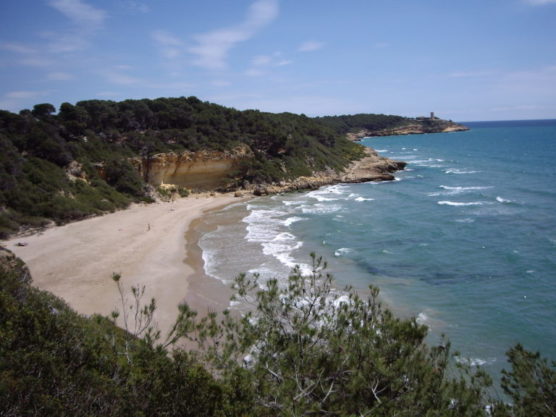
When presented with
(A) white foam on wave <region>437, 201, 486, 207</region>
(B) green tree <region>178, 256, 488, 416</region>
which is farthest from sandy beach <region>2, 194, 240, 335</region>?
Result: (A) white foam on wave <region>437, 201, 486, 207</region>

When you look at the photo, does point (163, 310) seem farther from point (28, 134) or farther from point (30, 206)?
point (28, 134)

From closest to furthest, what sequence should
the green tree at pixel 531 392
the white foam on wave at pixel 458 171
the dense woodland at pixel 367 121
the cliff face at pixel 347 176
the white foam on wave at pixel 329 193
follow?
the green tree at pixel 531 392 → the white foam on wave at pixel 329 193 → the cliff face at pixel 347 176 → the white foam on wave at pixel 458 171 → the dense woodland at pixel 367 121

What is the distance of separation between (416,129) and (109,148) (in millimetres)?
143873

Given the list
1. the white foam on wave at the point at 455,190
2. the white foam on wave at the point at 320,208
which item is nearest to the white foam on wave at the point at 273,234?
the white foam on wave at the point at 320,208

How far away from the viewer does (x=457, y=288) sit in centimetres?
1872

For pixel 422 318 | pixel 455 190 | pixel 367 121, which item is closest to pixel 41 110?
pixel 422 318

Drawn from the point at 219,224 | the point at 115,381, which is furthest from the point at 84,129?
the point at 115,381

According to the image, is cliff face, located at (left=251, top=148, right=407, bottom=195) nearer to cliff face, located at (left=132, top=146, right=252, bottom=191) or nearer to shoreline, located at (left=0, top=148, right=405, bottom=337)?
cliff face, located at (left=132, top=146, right=252, bottom=191)

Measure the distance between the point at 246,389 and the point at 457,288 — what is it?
1566 cm

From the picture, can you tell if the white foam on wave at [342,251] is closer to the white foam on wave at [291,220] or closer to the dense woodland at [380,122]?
the white foam on wave at [291,220]

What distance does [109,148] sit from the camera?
136 ft

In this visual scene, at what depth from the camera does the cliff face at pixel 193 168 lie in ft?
139

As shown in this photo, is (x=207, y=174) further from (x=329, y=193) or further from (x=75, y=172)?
(x=75, y=172)

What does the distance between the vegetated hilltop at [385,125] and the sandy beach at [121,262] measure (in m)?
119
